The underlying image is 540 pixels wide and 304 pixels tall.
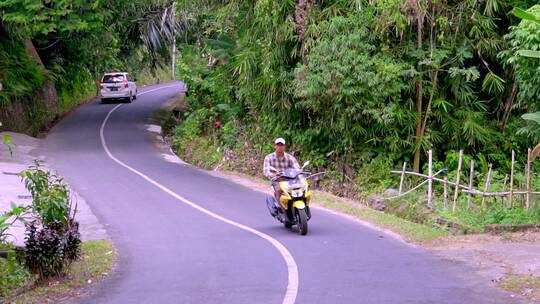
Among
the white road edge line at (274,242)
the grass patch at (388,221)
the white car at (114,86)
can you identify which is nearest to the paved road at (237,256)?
the white road edge line at (274,242)

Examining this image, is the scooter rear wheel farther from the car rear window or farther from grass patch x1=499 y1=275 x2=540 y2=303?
the car rear window

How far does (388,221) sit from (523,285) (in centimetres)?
608

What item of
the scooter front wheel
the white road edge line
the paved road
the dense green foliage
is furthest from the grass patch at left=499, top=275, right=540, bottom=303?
the dense green foliage

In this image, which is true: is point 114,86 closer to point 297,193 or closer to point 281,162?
point 281,162

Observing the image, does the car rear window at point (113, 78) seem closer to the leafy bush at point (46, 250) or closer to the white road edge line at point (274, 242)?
the white road edge line at point (274, 242)

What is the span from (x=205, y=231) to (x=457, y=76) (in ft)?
31.0

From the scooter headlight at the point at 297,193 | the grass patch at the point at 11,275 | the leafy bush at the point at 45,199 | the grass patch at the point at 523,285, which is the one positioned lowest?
the grass patch at the point at 11,275

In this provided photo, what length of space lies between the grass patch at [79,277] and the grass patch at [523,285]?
205 inches

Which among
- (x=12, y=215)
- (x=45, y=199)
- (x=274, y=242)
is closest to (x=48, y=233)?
(x=45, y=199)

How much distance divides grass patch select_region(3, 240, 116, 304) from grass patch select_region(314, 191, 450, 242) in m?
5.12

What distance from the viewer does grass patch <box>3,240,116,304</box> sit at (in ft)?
30.2

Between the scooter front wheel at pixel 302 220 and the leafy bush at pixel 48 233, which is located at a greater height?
the leafy bush at pixel 48 233

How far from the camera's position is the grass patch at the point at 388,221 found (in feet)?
43.5

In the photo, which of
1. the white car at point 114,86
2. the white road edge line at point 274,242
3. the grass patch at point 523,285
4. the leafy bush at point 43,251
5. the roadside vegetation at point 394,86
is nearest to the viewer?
the grass patch at point 523,285
